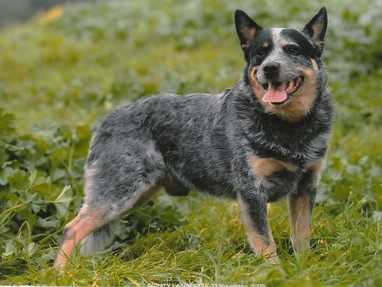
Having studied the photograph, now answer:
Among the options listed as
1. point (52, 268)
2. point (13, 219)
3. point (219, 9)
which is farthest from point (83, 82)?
point (52, 268)

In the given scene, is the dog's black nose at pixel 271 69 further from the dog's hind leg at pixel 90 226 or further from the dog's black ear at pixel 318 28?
the dog's hind leg at pixel 90 226

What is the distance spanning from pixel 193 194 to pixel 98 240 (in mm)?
1263

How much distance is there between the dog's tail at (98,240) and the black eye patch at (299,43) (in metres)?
1.80

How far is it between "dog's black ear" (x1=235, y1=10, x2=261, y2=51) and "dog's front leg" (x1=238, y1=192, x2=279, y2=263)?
0.96 metres

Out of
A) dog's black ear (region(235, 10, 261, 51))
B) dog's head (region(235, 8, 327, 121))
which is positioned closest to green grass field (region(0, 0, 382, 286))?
dog's head (region(235, 8, 327, 121))

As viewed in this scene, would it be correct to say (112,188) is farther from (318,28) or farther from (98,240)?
(318,28)

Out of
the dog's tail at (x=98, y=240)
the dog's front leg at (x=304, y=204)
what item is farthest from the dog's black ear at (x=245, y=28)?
the dog's tail at (x=98, y=240)

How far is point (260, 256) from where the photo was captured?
4.55 metres

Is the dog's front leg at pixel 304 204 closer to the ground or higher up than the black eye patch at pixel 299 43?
closer to the ground

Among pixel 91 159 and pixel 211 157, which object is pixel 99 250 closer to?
pixel 91 159

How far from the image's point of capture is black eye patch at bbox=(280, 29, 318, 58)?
465 centimetres

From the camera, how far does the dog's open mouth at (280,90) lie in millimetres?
4625

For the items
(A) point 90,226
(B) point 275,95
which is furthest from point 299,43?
(A) point 90,226

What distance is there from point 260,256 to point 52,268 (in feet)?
4.16
